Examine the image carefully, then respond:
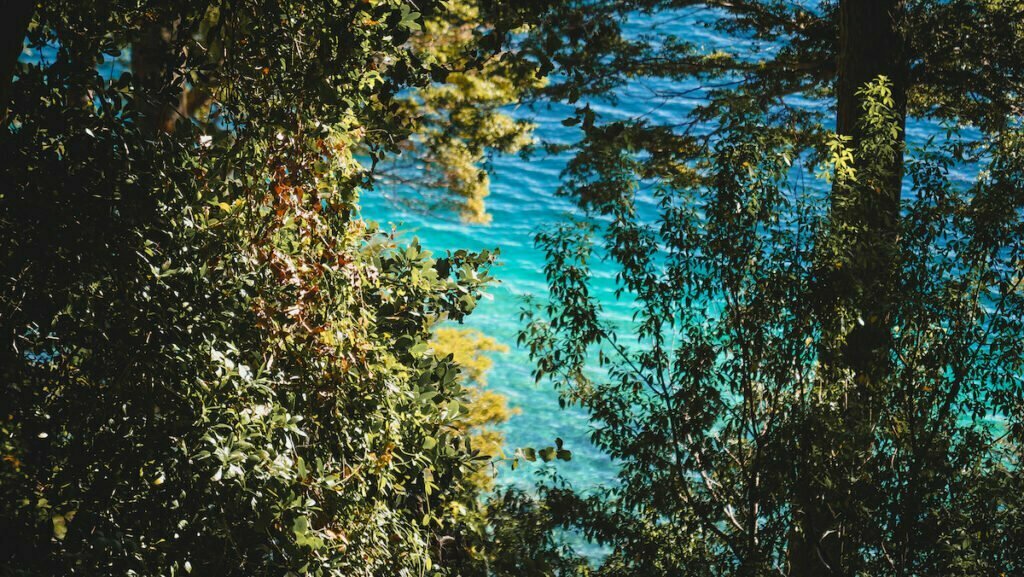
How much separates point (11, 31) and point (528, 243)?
16.1 m

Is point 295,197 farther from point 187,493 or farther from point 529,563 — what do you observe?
point 529,563

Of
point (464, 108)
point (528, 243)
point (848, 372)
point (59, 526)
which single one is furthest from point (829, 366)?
point (528, 243)

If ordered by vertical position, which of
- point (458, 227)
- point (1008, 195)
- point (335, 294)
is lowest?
point (335, 294)

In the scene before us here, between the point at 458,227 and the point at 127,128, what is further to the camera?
the point at 458,227

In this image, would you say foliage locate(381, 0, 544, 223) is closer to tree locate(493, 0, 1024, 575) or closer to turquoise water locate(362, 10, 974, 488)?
turquoise water locate(362, 10, 974, 488)

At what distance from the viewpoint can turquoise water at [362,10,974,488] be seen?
38.8ft

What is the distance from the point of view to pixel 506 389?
1356 cm

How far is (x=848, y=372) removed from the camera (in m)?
3.55

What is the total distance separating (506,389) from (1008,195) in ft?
35.0

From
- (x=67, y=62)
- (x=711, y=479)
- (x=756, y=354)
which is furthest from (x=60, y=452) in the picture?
(x=711, y=479)

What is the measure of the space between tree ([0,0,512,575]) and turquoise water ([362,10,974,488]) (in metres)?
6.81

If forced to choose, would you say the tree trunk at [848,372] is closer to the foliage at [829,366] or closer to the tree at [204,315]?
the foliage at [829,366]

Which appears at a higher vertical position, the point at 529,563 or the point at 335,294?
the point at 335,294

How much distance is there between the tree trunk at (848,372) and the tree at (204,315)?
1699 millimetres
